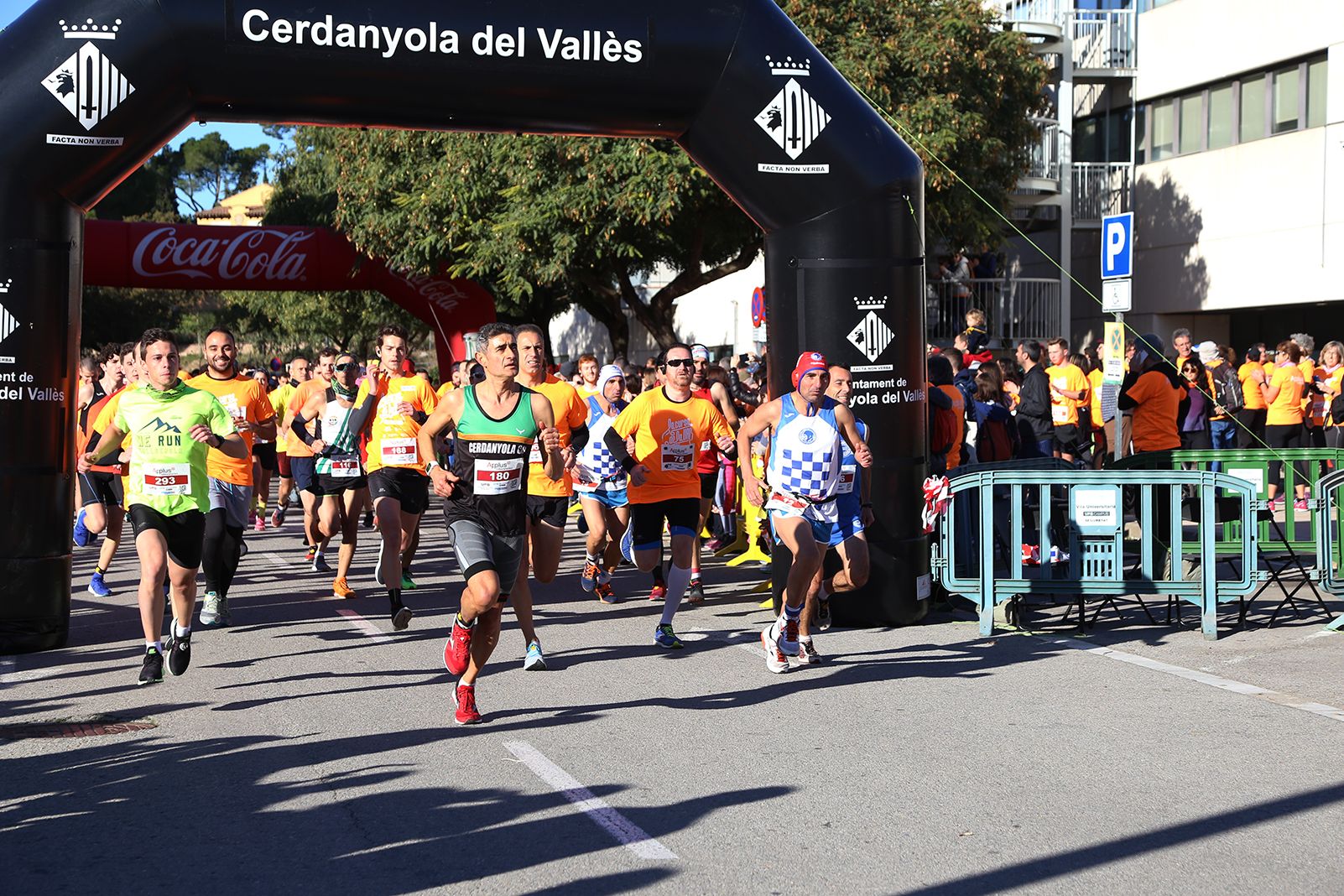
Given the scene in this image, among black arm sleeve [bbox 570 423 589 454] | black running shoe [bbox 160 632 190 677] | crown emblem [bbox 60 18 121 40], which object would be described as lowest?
black running shoe [bbox 160 632 190 677]

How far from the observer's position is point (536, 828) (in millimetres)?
5461

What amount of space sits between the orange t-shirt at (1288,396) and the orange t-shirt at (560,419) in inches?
404

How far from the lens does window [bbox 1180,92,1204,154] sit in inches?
1117

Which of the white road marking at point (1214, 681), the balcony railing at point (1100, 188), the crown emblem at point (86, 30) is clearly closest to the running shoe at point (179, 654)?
the crown emblem at point (86, 30)

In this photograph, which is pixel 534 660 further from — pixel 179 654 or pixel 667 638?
pixel 179 654

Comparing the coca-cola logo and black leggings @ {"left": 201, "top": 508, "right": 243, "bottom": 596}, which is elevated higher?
the coca-cola logo

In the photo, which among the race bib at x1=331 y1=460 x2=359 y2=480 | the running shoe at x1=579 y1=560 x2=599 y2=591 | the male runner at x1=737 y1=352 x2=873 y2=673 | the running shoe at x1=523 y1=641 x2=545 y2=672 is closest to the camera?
the male runner at x1=737 y1=352 x2=873 y2=673

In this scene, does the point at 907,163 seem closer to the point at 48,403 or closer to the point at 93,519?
the point at 48,403

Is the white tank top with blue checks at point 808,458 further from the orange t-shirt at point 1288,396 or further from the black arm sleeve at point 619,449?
the orange t-shirt at point 1288,396

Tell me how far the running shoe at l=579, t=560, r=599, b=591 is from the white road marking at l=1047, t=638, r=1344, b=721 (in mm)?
3744

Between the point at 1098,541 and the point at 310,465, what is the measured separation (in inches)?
300

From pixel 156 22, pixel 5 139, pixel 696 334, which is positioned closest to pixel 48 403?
pixel 5 139

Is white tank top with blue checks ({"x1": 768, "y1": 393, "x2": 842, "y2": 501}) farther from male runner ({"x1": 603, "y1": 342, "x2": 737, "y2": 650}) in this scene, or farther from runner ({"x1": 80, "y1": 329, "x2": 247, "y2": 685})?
runner ({"x1": 80, "y1": 329, "x2": 247, "y2": 685})

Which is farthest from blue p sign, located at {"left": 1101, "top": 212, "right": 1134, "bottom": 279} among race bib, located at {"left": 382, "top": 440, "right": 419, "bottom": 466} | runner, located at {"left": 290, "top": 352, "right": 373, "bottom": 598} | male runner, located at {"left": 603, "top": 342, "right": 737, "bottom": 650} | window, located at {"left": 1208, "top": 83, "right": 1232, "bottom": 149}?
window, located at {"left": 1208, "top": 83, "right": 1232, "bottom": 149}
